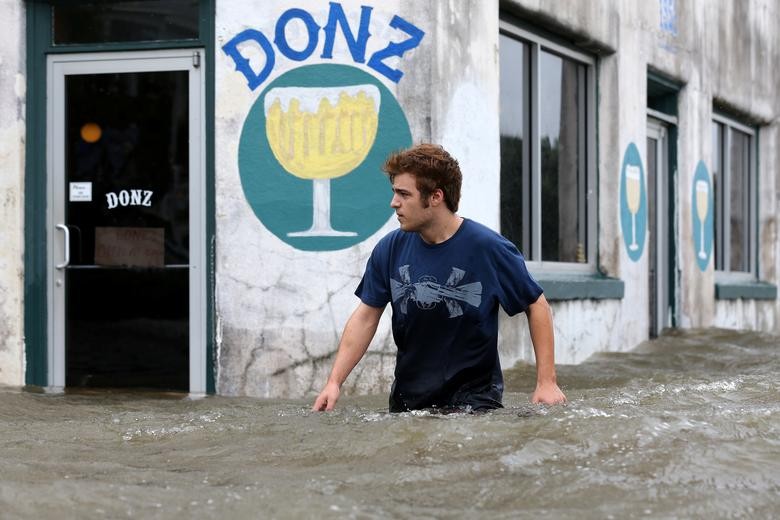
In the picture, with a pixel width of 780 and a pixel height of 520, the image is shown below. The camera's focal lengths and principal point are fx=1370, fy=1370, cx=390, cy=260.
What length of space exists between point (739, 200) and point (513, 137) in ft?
23.9

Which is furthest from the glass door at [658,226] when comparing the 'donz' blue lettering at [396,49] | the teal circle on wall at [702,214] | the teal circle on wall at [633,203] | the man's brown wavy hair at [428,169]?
the man's brown wavy hair at [428,169]

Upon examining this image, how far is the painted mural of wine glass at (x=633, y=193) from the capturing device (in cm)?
1202

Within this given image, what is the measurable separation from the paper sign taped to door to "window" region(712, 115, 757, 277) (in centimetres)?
828

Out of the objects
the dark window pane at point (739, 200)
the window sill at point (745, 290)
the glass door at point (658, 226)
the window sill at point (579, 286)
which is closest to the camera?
the window sill at point (579, 286)

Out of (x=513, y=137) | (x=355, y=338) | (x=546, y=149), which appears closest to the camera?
(x=355, y=338)

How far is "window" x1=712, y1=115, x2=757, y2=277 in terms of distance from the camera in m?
15.9

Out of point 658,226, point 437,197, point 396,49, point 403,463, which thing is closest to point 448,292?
point 437,197

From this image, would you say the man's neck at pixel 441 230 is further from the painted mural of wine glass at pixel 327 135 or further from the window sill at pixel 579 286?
the window sill at pixel 579 286

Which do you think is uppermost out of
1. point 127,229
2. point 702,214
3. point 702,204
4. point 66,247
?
point 702,204

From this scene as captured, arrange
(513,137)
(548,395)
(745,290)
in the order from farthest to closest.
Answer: (745,290), (513,137), (548,395)

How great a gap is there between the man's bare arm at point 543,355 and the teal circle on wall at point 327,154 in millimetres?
2893

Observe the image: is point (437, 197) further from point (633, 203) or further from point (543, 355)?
point (633, 203)

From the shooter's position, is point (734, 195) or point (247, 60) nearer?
point (247, 60)

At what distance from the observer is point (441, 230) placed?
587cm
